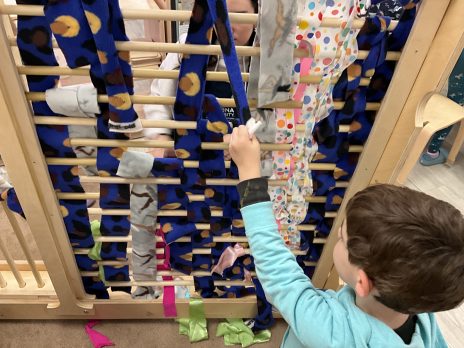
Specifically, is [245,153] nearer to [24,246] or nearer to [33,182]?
[33,182]

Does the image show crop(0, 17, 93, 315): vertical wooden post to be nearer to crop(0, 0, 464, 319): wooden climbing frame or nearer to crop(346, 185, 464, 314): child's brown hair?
crop(0, 0, 464, 319): wooden climbing frame

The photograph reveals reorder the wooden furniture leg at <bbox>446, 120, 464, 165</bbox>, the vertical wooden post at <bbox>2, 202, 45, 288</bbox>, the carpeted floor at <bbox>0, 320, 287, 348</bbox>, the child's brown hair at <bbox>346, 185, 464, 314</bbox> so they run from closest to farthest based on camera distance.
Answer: the child's brown hair at <bbox>346, 185, 464, 314</bbox>
the vertical wooden post at <bbox>2, 202, 45, 288</bbox>
the carpeted floor at <bbox>0, 320, 287, 348</bbox>
the wooden furniture leg at <bbox>446, 120, 464, 165</bbox>

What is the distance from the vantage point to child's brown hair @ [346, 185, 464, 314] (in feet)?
1.96

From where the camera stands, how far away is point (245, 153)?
0.76 metres

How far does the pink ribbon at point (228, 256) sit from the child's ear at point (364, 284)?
0.59m

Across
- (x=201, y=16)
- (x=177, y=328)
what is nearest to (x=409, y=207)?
(x=201, y=16)

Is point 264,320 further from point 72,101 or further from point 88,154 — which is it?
point 72,101

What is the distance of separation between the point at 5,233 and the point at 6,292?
43 cm

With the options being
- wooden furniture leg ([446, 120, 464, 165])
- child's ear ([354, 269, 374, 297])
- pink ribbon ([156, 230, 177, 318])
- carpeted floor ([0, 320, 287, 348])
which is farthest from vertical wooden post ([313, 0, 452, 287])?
wooden furniture leg ([446, 120, 464, 165])

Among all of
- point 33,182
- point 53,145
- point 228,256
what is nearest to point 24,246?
point 33,182

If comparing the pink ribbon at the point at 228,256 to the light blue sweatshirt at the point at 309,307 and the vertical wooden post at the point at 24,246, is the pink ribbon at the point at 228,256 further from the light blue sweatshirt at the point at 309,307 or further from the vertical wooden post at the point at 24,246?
the vertical wooden post at the point at 24,246

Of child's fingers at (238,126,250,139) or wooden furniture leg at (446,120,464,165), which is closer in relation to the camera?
child's fingers at (238,126,250,139)

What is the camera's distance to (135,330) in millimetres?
1434

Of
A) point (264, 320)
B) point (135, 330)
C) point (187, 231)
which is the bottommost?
point (135, 330)
